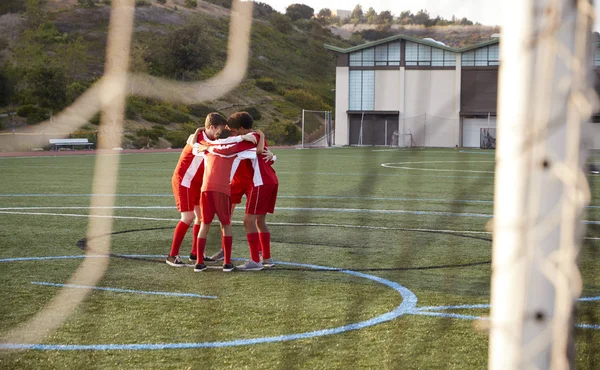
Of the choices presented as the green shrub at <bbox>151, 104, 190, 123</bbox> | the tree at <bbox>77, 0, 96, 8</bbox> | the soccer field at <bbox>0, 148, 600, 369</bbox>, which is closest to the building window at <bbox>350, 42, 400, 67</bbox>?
the green shrub at <bbox>151, 104, 190, 123</bbox>

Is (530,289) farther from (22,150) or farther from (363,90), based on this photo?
(363,90)

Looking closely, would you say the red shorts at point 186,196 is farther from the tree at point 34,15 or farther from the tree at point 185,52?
the tree at point 34,15

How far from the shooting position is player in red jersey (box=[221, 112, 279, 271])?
7820mm

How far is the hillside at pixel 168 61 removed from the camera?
51.6 meters

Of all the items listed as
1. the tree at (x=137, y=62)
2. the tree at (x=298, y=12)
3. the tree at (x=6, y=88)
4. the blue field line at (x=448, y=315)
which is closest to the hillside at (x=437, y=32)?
the tree at (x=298, y=12)

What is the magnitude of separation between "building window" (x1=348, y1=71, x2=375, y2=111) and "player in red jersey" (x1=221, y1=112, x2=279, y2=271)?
4749 centimetres

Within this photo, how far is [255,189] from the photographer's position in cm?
792

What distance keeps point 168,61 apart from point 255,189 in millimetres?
62444

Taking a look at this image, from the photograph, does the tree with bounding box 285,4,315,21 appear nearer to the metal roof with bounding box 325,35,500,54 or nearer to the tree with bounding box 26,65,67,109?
the metal roof with bounding box 325,35,500,54

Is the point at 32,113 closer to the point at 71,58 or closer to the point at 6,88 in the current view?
the point at 6,88

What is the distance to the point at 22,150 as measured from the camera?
1634 inches

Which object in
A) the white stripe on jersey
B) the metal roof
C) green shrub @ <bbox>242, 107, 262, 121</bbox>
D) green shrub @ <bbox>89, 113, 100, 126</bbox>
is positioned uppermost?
the metal roof

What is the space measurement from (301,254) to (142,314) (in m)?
3.12

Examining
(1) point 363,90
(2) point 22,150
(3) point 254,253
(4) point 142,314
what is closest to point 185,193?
(3) point 254,253
